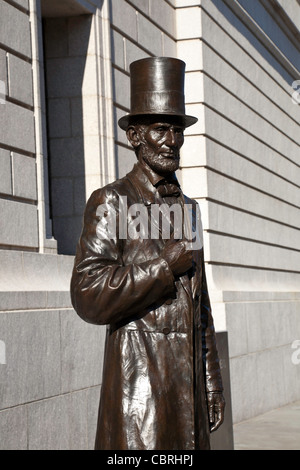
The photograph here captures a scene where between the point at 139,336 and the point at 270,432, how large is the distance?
8253 mm

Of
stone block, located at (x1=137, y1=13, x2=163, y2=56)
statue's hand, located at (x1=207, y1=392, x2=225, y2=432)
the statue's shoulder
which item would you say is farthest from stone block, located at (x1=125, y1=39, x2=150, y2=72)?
statue's hand, located at (x1=207, y1=392, x2=225, y2=432)

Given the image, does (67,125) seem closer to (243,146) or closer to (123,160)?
(123,160)

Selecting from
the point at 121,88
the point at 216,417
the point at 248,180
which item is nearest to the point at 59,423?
the point at 216,417

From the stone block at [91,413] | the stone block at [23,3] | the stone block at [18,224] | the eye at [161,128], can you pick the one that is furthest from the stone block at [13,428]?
the stone block at [23,3]

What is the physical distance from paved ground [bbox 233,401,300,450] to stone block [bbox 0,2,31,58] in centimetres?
516

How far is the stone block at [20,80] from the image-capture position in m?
8.68

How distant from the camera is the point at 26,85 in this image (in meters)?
8.95

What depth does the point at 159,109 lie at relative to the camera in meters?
4.71

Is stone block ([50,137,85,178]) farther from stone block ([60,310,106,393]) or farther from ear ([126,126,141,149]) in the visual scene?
ear ([126,126,141,149])

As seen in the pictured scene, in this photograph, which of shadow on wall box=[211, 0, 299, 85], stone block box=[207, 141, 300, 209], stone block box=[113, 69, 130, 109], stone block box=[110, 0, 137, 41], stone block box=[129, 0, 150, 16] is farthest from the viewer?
shadow on wall box=[211, 0, 299, 85]

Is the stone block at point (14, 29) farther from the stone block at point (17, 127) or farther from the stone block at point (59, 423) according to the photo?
the stone block at point (59, 423)

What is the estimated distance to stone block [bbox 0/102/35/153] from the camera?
847 cm
